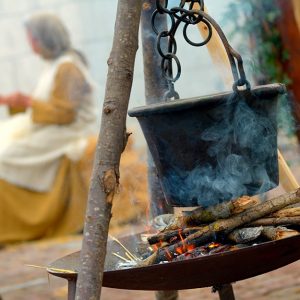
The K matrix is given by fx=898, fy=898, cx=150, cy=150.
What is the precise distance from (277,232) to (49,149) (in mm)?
6223

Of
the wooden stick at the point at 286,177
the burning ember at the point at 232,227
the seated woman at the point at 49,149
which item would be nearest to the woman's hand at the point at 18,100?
the seated woman at the point at 49,149

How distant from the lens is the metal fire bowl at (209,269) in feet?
9.27

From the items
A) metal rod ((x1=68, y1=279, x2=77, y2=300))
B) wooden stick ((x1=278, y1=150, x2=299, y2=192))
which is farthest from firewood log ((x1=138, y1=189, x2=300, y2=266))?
wooden stick ((x1=278, y1=150, x2=299, y2=192))

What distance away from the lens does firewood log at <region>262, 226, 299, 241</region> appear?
2.99 meters

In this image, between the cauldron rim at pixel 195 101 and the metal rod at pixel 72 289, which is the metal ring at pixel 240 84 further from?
the metal rod at pixel 72 289

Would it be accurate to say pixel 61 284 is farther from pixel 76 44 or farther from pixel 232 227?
pixel 76 44

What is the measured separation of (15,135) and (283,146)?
2.82 meters

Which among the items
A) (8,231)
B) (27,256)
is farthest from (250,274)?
(8,231)

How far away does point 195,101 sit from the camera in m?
2.92

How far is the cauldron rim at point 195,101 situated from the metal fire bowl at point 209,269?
493mm

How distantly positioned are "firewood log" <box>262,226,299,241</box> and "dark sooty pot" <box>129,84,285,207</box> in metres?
0.13

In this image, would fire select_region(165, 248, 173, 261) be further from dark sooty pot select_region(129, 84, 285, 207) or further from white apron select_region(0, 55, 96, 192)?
white apron select_region(0, 55, 96, 192)

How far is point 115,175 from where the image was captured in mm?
2688

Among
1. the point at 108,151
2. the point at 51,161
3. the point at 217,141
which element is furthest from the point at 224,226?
the point at 51,161
